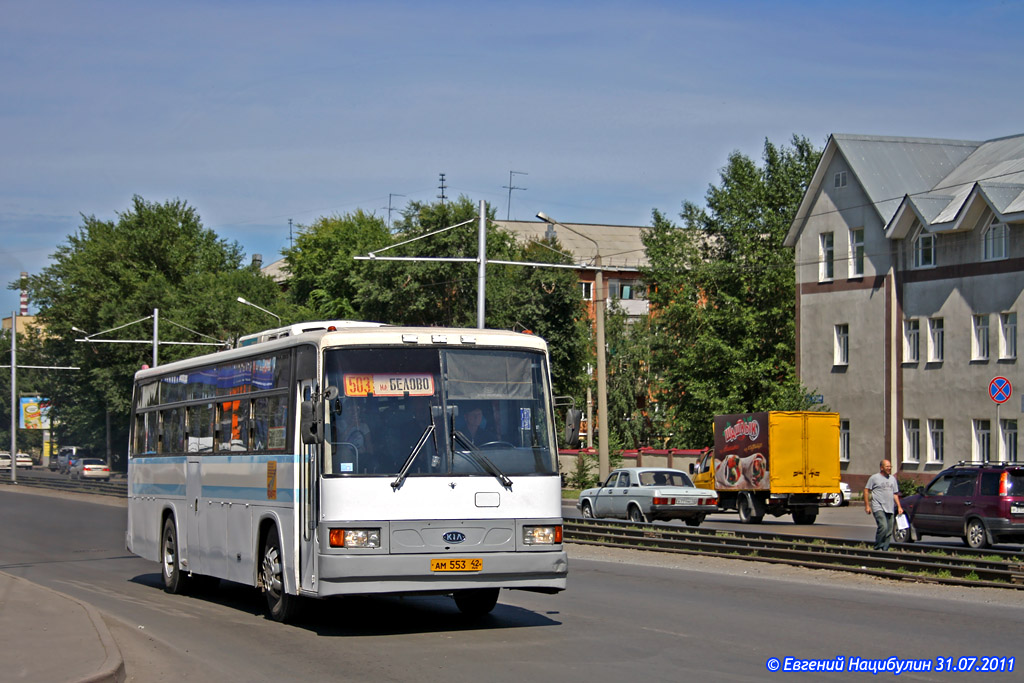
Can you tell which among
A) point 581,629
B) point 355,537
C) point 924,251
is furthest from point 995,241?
point 355,537

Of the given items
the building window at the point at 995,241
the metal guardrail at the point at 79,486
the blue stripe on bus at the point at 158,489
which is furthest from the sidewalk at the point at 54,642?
the building window at the point at 995,241

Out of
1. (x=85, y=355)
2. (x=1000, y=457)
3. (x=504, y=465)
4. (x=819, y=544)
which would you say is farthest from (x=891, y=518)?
(x=85, y=355)

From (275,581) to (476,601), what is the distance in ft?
6.82

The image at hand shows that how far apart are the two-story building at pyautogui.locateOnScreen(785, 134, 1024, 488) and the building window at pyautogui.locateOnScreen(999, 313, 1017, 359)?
1.5 inches

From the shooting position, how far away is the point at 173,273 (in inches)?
3174

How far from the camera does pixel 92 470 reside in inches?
2911

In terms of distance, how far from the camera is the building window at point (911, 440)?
48438 millimetres

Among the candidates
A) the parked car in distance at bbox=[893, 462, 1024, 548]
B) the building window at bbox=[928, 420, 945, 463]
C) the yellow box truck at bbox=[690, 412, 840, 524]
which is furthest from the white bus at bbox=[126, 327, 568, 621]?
the building window at bbox=[928, 420, 945, 463]

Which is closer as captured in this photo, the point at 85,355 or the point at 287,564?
the point at 287,564

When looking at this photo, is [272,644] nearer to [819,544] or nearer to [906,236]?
[819,544]

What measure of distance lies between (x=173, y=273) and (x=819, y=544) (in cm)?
6470

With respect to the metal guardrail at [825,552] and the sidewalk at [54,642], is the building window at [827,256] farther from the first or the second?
the sidewalk at [54,642]

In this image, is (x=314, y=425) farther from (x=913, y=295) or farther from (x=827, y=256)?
(x=827, y=256)

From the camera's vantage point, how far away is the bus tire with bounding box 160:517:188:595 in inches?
658
